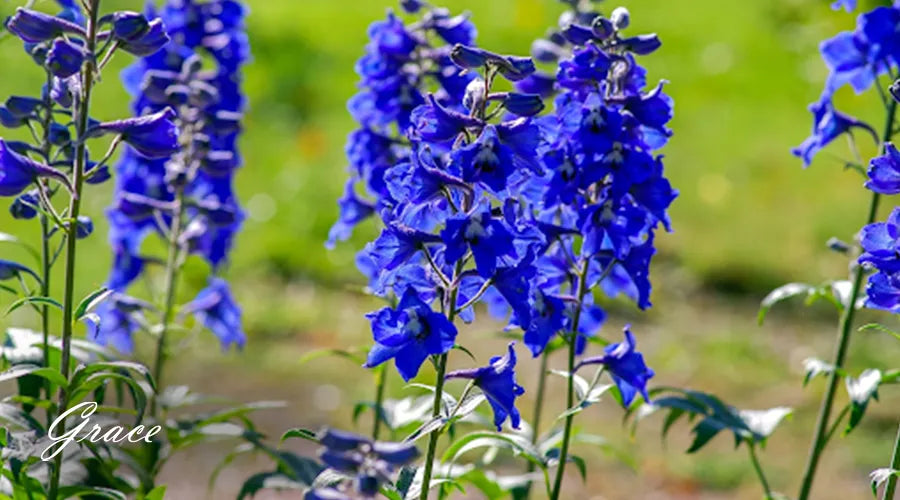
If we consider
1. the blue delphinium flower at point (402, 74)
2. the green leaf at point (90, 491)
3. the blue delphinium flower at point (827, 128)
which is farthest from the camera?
the blue delphinium flower at point (827, 128)

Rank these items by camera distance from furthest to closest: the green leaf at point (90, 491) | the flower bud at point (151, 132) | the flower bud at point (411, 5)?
the flower bud at point (411, 5)
the green leaf at point (90, 491)
the flower bud at point (151, 132)

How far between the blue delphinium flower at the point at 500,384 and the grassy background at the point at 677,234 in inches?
38.6

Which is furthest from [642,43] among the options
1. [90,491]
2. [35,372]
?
[90,491]

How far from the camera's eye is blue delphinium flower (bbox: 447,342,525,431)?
101 inches

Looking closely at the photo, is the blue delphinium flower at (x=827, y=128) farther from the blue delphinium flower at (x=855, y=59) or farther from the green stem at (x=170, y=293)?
the green stem at (x=170, y=293)

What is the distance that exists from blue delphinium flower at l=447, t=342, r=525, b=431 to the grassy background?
979mm

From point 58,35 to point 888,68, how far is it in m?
2.20

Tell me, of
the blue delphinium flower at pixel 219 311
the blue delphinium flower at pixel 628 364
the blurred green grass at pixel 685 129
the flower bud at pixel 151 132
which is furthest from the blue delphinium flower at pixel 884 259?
the blurred green grass at pixel 685 129

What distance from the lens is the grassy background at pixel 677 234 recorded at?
5871mm

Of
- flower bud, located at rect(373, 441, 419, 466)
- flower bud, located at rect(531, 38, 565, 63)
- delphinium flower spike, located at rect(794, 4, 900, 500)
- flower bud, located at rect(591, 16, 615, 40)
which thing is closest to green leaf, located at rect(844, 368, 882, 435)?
delphinium flower spike, located at rect(794, 4, 900, 500)

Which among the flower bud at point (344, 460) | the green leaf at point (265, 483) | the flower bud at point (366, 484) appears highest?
the flower bud at point (344, 460)

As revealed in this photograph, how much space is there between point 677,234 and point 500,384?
5.97 m

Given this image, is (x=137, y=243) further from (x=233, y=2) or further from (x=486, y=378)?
(x=486, y=378)

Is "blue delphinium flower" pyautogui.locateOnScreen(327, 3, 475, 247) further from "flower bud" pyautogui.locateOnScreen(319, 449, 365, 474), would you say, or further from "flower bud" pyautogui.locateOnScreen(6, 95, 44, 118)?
"flower bud" pyautogui.locateOnScreen(319, 449, 365, 474)
